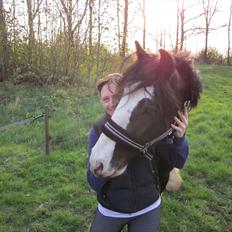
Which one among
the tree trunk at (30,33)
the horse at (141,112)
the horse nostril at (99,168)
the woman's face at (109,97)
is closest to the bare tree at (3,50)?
the tree trunk at (30,33)

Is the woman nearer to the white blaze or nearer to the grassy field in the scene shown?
the white blaze

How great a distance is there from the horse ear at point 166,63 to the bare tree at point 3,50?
934 centimetres

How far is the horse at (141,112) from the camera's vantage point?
174 centimetres

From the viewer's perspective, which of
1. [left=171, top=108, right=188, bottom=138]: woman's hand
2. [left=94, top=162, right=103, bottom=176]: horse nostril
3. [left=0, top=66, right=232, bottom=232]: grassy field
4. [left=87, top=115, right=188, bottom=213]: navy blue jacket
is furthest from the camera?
[left=0, top=66, right=232, bottom=232]: grassy field

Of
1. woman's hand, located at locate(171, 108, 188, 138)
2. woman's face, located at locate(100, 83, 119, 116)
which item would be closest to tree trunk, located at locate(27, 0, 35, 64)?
woman's face, located at locate(100, 83, 119, 116)

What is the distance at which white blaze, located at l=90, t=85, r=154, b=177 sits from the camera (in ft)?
5.58

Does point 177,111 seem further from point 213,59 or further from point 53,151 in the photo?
point 213,59

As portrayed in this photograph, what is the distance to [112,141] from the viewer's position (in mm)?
1747

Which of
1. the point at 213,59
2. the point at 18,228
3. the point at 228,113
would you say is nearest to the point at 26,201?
the point at 18,228

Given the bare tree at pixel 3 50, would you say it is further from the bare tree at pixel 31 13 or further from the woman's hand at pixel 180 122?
the woman's hand at pixel 180 122

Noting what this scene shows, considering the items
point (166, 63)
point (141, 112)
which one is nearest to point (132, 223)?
point (141, 112)

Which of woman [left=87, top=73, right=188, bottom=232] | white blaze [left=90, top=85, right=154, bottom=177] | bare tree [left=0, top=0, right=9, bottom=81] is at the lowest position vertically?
woman [left=87, top=73, right=188, bottom=232]

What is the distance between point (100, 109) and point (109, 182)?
6819 mm

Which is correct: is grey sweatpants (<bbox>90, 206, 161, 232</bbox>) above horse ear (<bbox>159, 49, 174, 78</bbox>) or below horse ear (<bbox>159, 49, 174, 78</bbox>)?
below
